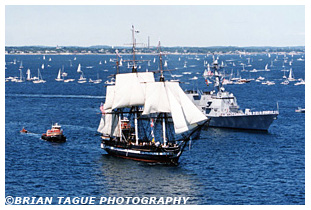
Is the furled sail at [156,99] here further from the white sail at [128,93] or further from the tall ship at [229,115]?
the tall ship at [229,115]

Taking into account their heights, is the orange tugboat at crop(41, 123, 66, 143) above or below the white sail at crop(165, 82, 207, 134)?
below

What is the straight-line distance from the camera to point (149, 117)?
86.9 metres

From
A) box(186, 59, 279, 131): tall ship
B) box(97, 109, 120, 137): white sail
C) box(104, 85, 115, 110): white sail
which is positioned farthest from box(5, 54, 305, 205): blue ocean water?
box(104, 85, 115, 110): white sail

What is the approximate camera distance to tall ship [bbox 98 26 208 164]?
82.8m

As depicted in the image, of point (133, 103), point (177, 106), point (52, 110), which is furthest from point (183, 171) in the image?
point (52, 110)

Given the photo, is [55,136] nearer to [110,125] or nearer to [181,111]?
[110,125]

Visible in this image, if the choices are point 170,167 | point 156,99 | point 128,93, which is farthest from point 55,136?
point 170,167

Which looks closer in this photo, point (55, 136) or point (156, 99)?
point (156, 99)

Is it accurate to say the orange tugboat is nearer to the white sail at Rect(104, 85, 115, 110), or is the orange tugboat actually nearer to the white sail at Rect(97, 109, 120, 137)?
the white sail at Rect(97, 109, 120, 137)

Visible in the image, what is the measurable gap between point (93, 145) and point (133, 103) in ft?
37.7

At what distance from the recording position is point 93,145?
313 feet

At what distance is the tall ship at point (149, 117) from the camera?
8275cm

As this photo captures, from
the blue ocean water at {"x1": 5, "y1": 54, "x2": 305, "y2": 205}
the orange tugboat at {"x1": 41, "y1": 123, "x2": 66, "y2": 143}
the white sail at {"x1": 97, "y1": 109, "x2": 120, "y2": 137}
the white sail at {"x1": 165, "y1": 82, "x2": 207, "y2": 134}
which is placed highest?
the white sail at {"x1": 165, "y1": 82, "x2": 207, "y2": 134}

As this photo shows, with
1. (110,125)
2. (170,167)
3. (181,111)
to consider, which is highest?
(181,111)
